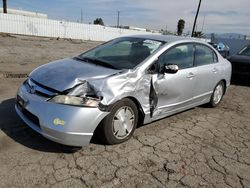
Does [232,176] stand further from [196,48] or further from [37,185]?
[196,48]

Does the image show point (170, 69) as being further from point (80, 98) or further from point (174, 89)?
point (80, 98)

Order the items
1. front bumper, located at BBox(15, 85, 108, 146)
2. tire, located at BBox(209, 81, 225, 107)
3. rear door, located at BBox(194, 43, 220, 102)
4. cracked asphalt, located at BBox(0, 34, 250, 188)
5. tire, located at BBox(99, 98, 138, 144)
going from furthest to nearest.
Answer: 1. tire, located at BBox(209, 81, 225, 107)
2. rear door, located at BBox(194, 43, 220, 102)
3. tire, located at BBox(99, 98, 138, 144)
4. front bumper, located at BBox(15, 85, 108, 146)
5. cracked asphalt, located at BBox(0, 34, 250, 188)

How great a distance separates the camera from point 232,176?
9.54 ft

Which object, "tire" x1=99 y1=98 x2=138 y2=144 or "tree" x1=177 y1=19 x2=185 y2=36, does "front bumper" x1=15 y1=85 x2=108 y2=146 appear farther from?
"tree" x1=177 y1=19 x2=185 y2=36

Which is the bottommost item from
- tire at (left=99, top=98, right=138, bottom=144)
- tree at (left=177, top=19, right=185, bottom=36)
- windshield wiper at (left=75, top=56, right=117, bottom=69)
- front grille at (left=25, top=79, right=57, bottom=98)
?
tire at (left=99, top=98, right=138, bottom=144)

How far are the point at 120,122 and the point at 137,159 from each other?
54 centimetres

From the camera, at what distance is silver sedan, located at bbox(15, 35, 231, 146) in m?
2.84

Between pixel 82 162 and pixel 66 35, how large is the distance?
28.3 meters

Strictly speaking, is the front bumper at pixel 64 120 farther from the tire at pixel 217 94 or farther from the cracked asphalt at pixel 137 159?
the tire at pixel 217 94

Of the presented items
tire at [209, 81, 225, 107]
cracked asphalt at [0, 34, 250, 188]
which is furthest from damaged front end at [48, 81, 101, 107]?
tire at [209, 81, 225, 107]

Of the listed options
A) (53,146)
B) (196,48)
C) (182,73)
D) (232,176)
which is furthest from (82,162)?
(196,48)

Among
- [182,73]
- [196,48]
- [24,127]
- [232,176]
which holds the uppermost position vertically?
[196,48]

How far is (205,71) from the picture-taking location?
4.75 meters

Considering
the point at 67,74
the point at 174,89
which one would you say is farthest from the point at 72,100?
the point at 174,89
